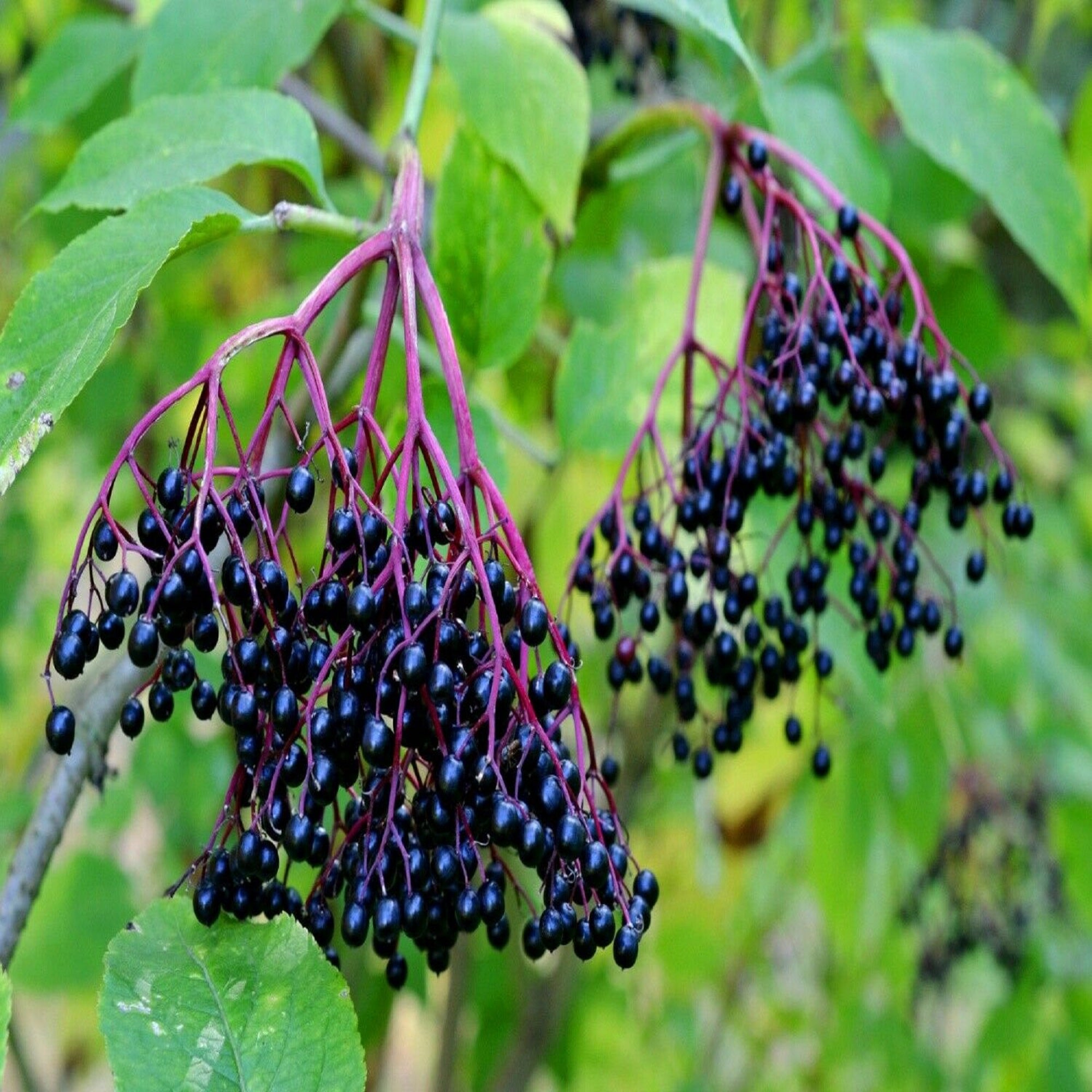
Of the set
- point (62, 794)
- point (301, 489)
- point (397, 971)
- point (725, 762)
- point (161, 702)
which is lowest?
point (725, 762)

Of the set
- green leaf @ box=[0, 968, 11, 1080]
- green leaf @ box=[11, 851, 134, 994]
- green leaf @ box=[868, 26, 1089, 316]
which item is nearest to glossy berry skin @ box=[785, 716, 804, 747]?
green leaf @ box=[868, 26, 1089, 316]

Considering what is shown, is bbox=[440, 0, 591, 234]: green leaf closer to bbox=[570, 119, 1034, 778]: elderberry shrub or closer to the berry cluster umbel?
bbox=[570, 119, 1034, 778]: elderberry shrub

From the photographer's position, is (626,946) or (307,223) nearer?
(626,946)

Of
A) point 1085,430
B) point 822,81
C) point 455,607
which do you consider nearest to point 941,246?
point 822,81

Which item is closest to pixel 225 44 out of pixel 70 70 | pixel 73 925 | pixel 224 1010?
pixel 70 70

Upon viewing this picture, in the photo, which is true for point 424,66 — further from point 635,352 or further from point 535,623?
point 535,623
